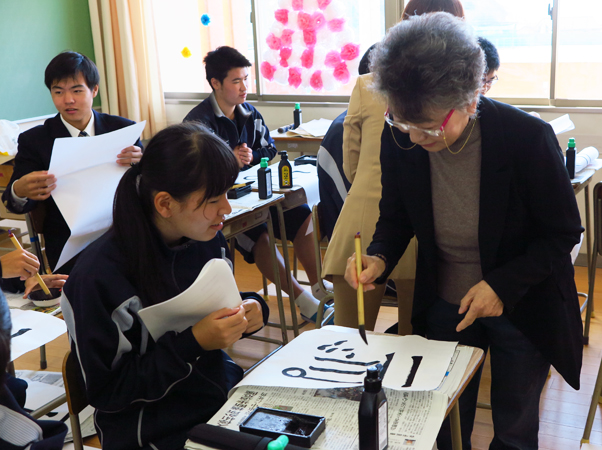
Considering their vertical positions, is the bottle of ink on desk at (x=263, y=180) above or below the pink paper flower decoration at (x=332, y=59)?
below

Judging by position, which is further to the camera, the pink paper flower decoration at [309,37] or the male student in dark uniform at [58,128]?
the pink paper flower decoration at [309,37]

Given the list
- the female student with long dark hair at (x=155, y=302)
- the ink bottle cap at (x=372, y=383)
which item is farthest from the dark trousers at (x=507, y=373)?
the ink bottle cap at (x=372, y=383)

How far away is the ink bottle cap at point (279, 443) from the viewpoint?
0.88 m

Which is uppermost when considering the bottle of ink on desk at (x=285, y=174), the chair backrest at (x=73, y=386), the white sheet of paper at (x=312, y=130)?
the white sheet of paper at (x=312, y=130)

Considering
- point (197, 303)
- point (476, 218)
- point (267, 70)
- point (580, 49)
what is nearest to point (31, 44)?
point (267, 70)

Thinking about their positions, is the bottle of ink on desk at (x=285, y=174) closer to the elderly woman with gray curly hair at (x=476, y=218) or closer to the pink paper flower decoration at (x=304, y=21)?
the elderly woman with gray curly hair at (x=476, y=218)

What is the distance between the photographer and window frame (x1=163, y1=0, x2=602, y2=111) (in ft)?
12.4

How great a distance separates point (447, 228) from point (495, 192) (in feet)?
0.51

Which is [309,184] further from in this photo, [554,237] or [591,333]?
[554,237]

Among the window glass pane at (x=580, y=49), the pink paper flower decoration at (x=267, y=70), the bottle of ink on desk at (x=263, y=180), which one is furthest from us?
the pink paper flower decoration at (x=267, y=70)

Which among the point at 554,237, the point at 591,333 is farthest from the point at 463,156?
the point at 591,333

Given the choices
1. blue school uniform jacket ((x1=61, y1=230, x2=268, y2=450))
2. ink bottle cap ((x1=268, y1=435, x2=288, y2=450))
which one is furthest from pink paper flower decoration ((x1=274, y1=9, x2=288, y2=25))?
ink bottle cap ((x1=268, y1=435, x2=288, y2=450))

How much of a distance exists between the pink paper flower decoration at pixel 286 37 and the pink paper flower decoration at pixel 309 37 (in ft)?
0.41

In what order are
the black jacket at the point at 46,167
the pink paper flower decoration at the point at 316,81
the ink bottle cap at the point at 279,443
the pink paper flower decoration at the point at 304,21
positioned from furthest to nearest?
1. the pink paper flower decoration at the point at 316,81
2. the pink paper flower decoration at the point at 304,21
3. the black jacket at the point at 46,167
4. the ink bottle cap at the point at 279,443
